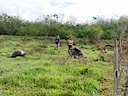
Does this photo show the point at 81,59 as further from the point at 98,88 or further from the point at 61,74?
the point at 98,88

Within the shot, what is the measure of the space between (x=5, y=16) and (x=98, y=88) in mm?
30510

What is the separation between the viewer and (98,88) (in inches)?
390

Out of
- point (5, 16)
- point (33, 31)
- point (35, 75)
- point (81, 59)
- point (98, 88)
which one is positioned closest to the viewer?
point (98, 88)

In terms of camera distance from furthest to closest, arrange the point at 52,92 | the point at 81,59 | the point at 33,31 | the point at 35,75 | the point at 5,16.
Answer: the point at 5,16, the point at 33,31, the point at 81,59, the point at 35,75, the point at 52,92

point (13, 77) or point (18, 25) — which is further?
point (18, 25)

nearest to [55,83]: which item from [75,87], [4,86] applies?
[75,87]

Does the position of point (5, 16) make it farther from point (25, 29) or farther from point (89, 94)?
point (89, 94)

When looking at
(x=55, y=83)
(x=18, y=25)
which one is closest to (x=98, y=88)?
(x=55, y=83)

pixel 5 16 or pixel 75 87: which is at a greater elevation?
pixel 5 16

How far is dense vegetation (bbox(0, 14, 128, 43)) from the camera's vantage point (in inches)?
1294

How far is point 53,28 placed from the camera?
1372 inches

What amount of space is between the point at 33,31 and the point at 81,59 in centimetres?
1904

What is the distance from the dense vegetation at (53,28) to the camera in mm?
32875

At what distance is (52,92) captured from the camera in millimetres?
9258
